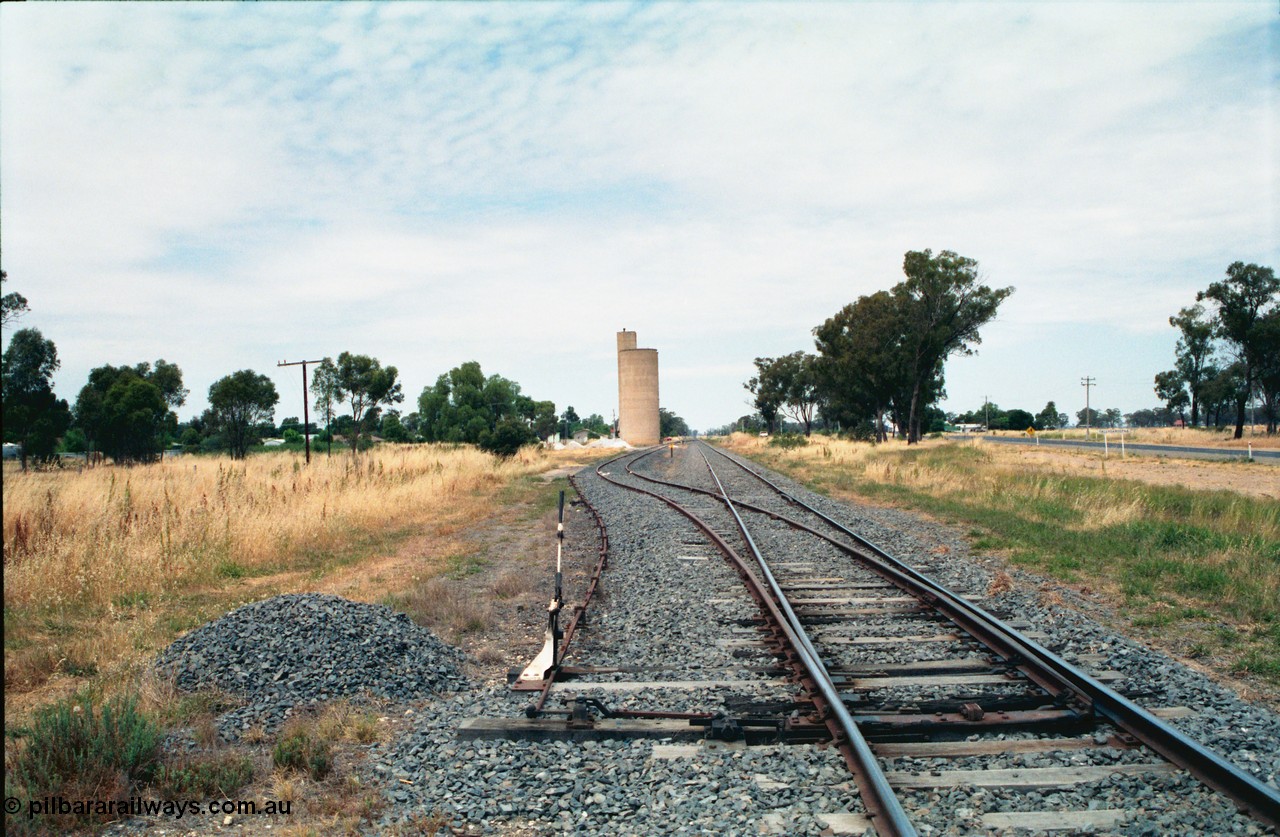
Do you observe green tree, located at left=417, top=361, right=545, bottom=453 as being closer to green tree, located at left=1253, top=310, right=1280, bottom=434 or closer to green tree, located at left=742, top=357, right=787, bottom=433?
green tree, located at left=742, top=357, right=787, bottom=433

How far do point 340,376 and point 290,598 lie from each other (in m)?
41.0

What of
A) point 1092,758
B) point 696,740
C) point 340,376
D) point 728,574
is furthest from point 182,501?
point 340,376

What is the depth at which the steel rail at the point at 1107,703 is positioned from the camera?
4086 millimetres

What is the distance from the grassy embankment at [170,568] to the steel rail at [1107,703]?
4.75m

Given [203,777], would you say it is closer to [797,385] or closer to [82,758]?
[82,758]

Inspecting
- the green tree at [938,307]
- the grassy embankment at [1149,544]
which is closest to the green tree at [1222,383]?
the green tree at [938,307]

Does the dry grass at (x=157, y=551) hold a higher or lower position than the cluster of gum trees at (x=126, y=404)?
lower

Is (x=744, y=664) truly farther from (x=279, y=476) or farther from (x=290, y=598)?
(x=279, y=476)

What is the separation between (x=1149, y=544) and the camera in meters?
11.8

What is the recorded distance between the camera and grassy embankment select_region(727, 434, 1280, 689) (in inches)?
299

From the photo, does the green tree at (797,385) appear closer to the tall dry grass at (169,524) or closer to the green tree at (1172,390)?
the green tree at (1172,390)

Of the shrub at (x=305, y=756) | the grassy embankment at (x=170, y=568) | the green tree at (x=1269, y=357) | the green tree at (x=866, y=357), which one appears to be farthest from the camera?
the green tree at (x=1269, y=357)

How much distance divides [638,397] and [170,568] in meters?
100

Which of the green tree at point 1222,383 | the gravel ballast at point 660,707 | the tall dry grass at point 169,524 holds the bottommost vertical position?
the gravel ballast at point 660,707
